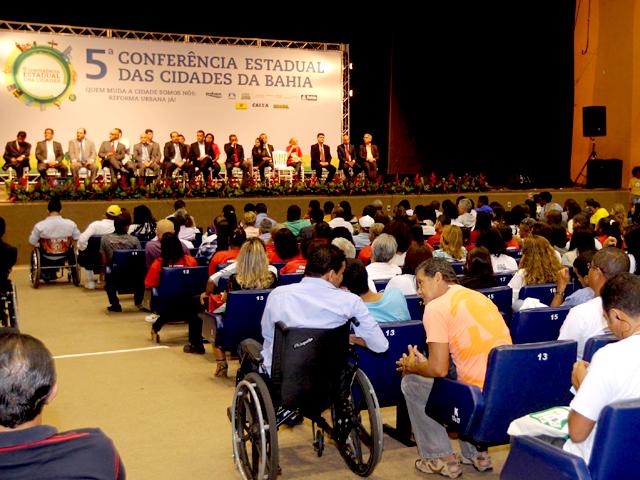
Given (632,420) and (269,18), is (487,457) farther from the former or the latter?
(269,18)

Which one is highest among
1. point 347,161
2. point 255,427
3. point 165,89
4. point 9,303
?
point 165,89

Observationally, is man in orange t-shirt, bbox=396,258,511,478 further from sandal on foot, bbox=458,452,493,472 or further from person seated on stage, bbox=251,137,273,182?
person seated on stage, bbox=251,137,273,182

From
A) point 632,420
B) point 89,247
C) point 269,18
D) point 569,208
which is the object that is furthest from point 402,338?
point 269,18

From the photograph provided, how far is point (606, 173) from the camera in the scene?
16750mm

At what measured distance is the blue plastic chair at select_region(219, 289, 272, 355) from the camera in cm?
529

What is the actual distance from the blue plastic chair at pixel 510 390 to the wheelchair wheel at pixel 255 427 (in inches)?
31.9

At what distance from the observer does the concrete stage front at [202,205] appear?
12.1 metres

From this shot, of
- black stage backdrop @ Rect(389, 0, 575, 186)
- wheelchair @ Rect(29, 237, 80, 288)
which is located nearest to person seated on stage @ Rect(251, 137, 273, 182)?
black stage backdrop @ Rect(389, 0, 575, 186)

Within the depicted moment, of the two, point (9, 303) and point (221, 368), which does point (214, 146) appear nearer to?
point (9, 303)

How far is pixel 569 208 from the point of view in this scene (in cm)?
1048

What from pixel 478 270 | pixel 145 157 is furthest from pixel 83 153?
pixel 478 270

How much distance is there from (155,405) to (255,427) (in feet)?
5.84

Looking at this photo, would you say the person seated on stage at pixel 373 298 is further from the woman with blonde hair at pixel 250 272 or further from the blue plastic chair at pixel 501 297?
the woman with blonde hair at pixel 250 272

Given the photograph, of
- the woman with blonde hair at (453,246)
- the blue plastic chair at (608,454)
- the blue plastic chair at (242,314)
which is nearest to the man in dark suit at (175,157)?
Answer: the woman with blonde hair at (453,246)
